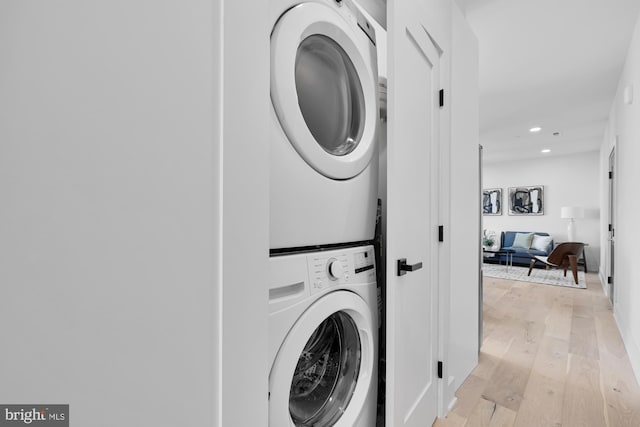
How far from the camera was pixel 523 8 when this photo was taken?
2.21 meters

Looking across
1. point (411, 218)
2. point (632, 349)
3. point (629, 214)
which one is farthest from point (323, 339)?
point (629, 214)

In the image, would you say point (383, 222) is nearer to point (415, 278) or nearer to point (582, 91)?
point (415, 278)

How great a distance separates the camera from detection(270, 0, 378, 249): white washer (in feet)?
2.75

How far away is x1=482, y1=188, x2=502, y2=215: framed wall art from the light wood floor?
4.28m

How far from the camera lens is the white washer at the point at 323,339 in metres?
0.82

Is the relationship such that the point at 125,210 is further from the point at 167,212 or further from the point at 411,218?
the point at 411,218

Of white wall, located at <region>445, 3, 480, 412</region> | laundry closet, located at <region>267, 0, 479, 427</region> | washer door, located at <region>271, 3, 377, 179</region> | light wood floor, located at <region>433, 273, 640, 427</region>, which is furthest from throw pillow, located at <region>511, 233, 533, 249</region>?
washer door, located at <region>271, 3, 377, 179</region>

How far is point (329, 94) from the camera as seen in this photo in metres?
1.15

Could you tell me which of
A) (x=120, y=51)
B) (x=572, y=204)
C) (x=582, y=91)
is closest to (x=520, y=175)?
(x=572, y=204)

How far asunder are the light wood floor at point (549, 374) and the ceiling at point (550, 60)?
245cm

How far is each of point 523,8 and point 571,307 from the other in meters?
3.29

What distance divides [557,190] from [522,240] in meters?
1.31

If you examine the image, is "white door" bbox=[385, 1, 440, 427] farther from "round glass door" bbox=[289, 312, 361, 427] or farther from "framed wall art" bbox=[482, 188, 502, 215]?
"framed wall art" bbox=[482, 188, 502, 215]

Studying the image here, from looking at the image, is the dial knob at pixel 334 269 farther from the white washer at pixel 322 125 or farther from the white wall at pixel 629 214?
the white wall at pixel 629 214
